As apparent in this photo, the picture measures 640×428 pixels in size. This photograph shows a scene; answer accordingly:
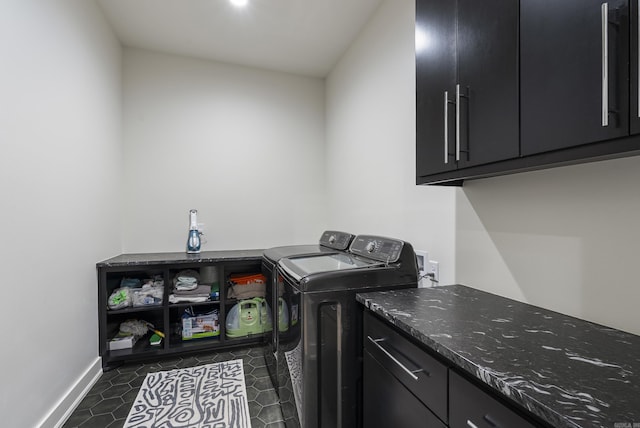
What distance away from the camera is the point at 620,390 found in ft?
2.02

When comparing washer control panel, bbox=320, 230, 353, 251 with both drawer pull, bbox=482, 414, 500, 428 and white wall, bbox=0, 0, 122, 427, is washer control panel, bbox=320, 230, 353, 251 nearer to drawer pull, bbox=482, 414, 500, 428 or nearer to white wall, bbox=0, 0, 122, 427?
drawer pull, bbox=482, 414, 500, 428

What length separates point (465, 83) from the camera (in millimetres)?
1115

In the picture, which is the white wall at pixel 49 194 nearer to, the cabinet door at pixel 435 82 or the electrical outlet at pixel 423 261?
the cabinet door at pixel 435 82

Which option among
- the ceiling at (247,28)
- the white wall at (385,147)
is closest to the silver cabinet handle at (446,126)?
the white wall at (385,147)

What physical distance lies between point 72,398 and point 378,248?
2183mm

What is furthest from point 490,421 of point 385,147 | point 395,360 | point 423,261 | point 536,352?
point 385,147

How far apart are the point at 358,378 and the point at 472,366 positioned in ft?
2.51

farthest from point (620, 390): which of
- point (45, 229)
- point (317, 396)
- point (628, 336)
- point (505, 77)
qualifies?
point (45, 229)

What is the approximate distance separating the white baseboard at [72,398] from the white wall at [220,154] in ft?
3.49

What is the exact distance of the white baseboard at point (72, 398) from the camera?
5.37ft

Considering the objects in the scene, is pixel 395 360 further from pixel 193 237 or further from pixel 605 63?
pixel 193 237

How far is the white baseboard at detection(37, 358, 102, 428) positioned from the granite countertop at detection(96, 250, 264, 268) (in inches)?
29.9

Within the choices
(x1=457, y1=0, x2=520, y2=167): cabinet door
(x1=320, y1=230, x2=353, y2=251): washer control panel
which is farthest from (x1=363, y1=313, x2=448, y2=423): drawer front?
(x1=320, y1=230, x2=353, y2=251): washer control panel

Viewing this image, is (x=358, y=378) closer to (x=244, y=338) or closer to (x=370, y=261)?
(x=370, y=261)
